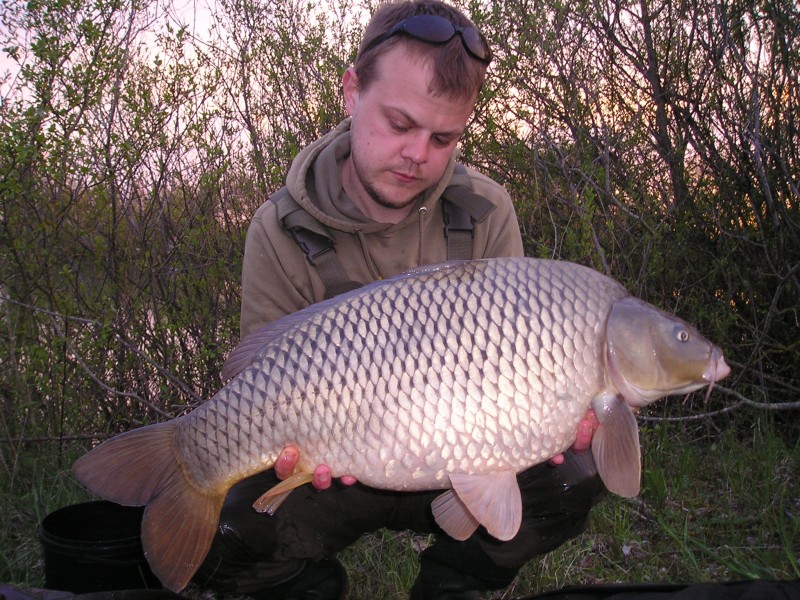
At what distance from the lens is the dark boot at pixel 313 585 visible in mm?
1584

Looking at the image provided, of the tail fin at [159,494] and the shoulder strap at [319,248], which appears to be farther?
the shoulder strap at [319,248]

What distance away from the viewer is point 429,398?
1230 millimetres

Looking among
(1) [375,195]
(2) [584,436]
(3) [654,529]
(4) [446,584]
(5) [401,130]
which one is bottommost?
(3) [654,529]

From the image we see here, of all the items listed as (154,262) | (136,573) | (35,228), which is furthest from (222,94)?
(136,573)

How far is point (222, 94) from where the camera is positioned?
3242 millimetres

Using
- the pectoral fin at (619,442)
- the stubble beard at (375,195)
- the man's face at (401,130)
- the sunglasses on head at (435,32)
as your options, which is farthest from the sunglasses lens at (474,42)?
the pectoral fin at (619,442)

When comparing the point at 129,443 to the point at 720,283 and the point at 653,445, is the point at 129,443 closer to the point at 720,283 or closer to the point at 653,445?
the point at 653,445

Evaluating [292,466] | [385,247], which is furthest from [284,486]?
[385,247]

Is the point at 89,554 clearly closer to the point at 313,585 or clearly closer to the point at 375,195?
the point at 313,585

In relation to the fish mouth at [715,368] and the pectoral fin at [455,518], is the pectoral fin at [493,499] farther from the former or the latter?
the fish mouth at [715,368]

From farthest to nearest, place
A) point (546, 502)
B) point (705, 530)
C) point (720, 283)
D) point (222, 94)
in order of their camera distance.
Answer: point (222, 94), point (720, 283), point (705, 530), point (546, 502)

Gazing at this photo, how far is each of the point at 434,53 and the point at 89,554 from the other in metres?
1.31

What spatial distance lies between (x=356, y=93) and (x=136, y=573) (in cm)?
121

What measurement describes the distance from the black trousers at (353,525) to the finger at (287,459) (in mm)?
258
